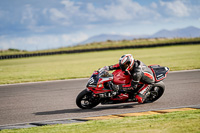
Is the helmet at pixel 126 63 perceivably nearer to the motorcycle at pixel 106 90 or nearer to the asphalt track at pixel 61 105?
the motorcycle at pixel 106 90

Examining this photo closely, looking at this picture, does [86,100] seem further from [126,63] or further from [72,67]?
[72,67]

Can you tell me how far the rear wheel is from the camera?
8156mm

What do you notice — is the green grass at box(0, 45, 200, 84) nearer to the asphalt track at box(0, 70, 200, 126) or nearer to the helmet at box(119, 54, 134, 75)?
the asphalt track at box(0, 70, 200, 126)

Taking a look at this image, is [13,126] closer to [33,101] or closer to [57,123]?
[57,123]

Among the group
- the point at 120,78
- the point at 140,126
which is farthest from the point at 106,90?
the point at 140,126

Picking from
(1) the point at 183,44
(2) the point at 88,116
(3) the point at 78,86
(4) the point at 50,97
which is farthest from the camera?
(1) the point at 183,44

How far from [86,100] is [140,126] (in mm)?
2762

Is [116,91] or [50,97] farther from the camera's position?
[50,97]

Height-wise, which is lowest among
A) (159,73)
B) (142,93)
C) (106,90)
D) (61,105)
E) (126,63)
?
(61,105)

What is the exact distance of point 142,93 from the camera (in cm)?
779

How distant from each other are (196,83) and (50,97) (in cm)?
622

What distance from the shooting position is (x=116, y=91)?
764 centimetres

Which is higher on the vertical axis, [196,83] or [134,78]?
[134,78]

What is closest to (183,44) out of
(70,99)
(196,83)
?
(196,83)
